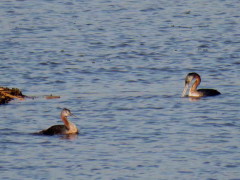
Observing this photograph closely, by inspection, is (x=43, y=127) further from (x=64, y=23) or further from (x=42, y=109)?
(x=64, y=23)

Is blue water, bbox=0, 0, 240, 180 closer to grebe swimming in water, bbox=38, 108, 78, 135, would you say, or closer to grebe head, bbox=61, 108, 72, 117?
grebe swimming in water, bbox=38, 108, 78, 135

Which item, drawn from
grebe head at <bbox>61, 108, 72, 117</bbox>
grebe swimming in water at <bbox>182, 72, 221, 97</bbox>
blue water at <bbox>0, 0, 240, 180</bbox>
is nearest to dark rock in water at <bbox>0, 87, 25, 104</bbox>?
blue water at <bbox>0, 0, 240, 180</bbox>

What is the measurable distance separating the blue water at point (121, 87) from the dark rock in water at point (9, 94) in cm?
38

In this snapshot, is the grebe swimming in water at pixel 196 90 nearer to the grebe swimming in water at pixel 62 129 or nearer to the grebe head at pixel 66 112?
the grebe head at pixel 66 112

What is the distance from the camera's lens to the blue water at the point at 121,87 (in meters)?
20.7

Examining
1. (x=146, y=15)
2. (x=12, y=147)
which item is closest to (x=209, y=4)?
(x=146, y=15)

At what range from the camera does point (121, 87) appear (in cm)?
2956

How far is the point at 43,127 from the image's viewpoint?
79.6ft

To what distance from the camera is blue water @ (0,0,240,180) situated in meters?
20.7

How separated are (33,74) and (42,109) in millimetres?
5735

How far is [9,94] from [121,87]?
3.67 metres

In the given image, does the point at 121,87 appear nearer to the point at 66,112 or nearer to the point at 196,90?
the point at 196,90

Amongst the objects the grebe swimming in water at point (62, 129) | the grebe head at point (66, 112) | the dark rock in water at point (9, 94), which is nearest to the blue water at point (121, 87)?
the grebe swimming in water at point (62, 129)

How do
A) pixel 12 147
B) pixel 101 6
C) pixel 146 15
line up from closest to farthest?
pixel 12 147 < pixel 146 15 < pixel 101 6
